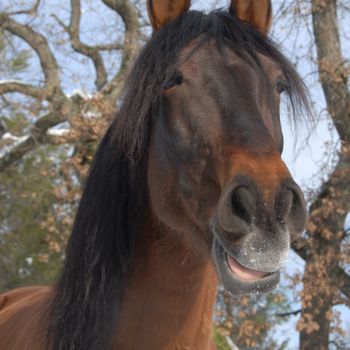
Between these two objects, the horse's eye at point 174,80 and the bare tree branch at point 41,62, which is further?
the bare tree branch at point 41,62

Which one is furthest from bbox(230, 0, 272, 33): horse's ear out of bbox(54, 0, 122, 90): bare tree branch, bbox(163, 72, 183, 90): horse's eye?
bbox(54, 0, 122, 90): bare tree branch

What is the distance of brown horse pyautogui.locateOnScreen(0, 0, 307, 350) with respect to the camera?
2441 mm

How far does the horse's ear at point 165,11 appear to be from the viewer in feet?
9.41

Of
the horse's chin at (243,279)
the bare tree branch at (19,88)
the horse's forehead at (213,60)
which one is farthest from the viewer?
the bare tree branch at (19,88)

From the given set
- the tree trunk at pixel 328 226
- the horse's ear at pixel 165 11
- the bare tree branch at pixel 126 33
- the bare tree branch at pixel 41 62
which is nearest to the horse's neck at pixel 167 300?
the horse's ear at pixel 165 11

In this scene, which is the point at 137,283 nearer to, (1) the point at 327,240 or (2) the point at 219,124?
(2) the point at 219,124

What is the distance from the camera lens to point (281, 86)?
2.72 metres

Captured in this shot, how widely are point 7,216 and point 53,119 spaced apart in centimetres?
439

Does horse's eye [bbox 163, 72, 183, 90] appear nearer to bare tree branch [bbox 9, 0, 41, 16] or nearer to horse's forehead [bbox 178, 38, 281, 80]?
horse's forehead [bbox 178, 38, 281, 80]

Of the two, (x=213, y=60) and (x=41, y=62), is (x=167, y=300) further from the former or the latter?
(x=41, y=62)

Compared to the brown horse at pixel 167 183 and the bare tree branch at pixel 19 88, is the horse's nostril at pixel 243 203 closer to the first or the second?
the brown horse at pixel 167 183

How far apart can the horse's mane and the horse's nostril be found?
0.65 meters

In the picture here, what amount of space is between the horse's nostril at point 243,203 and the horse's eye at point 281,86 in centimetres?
74

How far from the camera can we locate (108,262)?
266 centimetres
